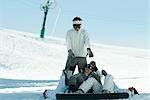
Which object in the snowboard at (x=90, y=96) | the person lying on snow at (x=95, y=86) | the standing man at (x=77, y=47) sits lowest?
the snowboard at (x=90, y=96)

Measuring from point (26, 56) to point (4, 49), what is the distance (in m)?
2.11

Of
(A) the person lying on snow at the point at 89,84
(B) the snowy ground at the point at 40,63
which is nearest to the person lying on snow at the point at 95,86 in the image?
(A) the person lying on snow at the point at 89,84

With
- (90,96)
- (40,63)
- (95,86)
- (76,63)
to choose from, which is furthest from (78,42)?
(40,63)

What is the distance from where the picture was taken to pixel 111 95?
801 cm

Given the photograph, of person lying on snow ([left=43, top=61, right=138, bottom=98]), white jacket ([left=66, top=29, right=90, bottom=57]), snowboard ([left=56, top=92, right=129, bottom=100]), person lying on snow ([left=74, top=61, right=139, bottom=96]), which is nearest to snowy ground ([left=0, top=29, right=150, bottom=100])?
white jacket ([left=66, top=29, right=90, bottom=57])

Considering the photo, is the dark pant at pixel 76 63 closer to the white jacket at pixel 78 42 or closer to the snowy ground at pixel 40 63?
the white jacket at pixel 78 42

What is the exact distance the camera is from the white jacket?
10477 millimetres

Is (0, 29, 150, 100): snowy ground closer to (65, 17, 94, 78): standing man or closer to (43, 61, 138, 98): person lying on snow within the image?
(65, 17, 94, 78): standing man

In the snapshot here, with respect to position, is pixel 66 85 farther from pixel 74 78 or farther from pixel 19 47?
pixel 19 47

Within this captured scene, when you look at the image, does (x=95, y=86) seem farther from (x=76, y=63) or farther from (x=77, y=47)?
(x=77, y=47)

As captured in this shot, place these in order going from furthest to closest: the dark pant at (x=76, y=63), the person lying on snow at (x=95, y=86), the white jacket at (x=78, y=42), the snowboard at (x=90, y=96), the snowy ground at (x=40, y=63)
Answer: the snowy ground at (x=40, y=63) → the white jacket at (x=78, y=42) → the dark pant at (x=76, y=63) → the person lying on snow at (x=95, y=86) → the snowboard at (x=90, y=96)

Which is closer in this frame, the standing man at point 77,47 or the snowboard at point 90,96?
the snowboard at point 90,96

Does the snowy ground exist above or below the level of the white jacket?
below

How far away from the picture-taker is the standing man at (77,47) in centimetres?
1037
